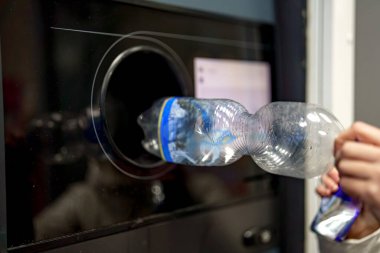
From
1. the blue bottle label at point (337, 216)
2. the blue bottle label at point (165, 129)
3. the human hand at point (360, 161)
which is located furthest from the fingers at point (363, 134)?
the blue bottle label at point (165, 129)

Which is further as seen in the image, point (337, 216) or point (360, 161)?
point (337, 216)

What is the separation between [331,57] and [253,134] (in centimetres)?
41

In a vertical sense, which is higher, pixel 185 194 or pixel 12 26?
pixel 12 26

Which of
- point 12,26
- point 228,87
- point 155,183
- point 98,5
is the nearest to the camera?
point 12,26

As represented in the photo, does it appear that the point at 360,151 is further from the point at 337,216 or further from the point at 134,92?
the point at 134,92

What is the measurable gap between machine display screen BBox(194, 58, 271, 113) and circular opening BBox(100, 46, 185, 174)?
0.07m

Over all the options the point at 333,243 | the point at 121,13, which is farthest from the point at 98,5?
the point at 333,243

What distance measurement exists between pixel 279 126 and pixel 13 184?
0.56 meters

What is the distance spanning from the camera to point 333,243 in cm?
86

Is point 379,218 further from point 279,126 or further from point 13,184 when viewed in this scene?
point 13,184

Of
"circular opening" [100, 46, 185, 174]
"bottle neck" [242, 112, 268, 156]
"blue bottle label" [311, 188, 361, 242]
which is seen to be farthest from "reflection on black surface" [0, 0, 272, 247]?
"blue bottle label" [311, 188, 361, 242]

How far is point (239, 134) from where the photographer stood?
34.7 inches

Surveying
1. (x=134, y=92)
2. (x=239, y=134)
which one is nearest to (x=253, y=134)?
(x=239, y=134)

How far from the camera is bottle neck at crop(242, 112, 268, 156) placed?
2.84 ft
